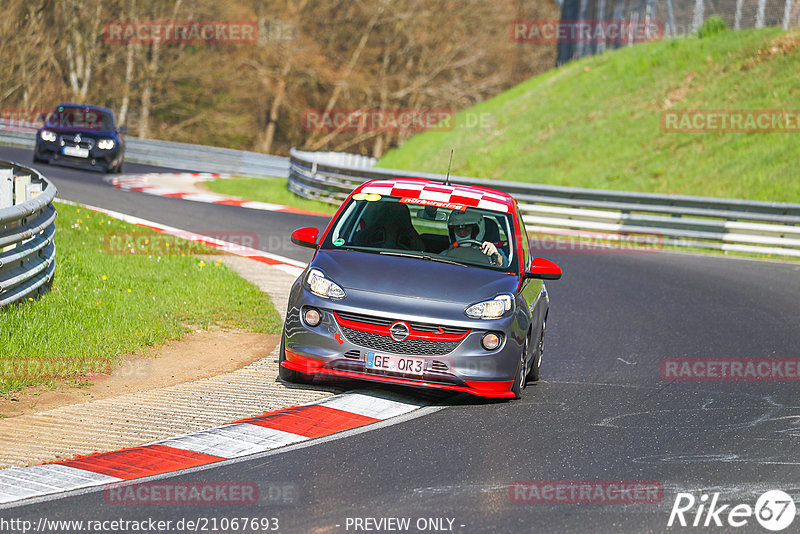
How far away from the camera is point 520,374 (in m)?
7.88

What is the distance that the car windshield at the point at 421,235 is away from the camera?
27.8 ft

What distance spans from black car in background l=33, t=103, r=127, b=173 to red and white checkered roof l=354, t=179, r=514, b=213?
65.3 ft

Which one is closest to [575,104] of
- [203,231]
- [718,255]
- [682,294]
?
[718,255]

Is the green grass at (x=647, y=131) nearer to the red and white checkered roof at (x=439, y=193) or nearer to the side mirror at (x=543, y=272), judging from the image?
the red and white checkered roof at (x=439, y=193)

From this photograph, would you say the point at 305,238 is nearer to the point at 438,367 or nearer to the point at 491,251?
the point at 491,251

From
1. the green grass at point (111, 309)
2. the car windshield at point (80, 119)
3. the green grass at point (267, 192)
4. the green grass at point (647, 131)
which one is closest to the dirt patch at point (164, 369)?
the green grass at point (111, 309)

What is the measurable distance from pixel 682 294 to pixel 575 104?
828 inches

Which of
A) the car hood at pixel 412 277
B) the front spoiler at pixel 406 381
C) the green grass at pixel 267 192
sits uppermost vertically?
the car hood at pixel 412 277

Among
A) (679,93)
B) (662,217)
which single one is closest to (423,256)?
(662,217)

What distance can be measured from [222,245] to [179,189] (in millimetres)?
11315

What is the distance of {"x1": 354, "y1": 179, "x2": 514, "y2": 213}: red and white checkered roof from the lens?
890 cm

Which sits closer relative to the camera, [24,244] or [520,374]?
[520,374]

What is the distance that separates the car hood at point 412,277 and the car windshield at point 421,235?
19cm

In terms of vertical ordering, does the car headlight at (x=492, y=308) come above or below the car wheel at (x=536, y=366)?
above
